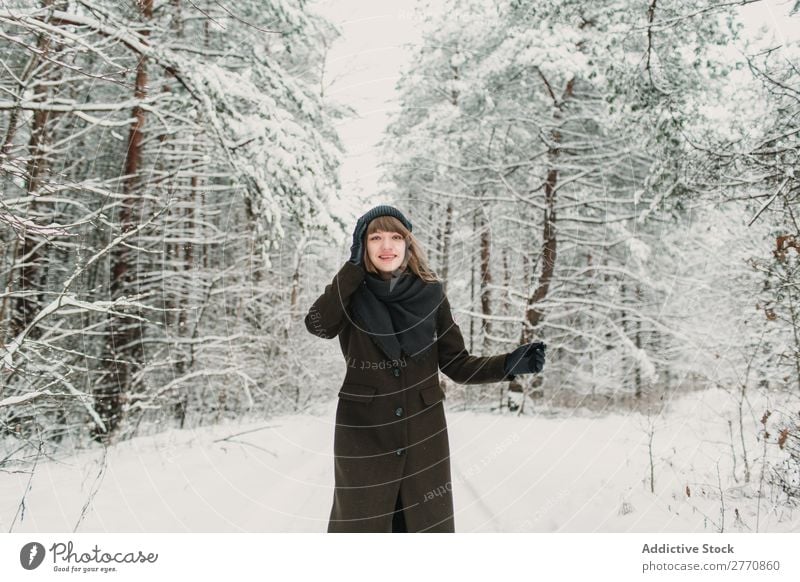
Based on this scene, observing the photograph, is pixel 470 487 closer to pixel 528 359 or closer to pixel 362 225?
pixel 528 359

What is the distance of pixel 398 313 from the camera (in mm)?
2186

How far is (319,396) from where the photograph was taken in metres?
13.2

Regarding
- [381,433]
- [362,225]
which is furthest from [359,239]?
[381,433]

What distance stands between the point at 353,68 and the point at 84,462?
5.13m

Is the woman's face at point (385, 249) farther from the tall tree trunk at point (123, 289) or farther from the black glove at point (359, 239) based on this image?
the tall tree trunk at point (123, 289)

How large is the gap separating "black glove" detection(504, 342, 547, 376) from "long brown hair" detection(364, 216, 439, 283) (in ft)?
1.79

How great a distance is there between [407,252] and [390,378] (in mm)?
647

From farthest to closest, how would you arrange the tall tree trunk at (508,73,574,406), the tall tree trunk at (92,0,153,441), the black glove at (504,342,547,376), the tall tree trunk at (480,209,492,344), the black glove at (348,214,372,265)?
the tall tree trunk at (480,209,492,344)
the tall tree trunk at (508,73,574,406)
the tall tree trunk at (92,0,153,441)
the black glove at (348,214,372,265)
the black glove at (504,342,547,376)

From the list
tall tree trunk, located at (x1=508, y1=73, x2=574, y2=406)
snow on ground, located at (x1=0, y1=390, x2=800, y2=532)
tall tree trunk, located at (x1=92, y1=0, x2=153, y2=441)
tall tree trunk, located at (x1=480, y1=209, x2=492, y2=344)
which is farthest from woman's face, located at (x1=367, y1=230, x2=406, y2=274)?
tall tree trunk, located at (x1=480, y1=209, x2=492, y2=344)

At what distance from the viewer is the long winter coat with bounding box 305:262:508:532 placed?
2078 mm

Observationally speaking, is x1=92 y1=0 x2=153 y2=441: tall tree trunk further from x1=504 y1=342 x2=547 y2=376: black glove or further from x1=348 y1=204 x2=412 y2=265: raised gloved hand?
x1=504 y1=342 x2=547 y2=376: black glove

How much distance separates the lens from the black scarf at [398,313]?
6.95 ft
